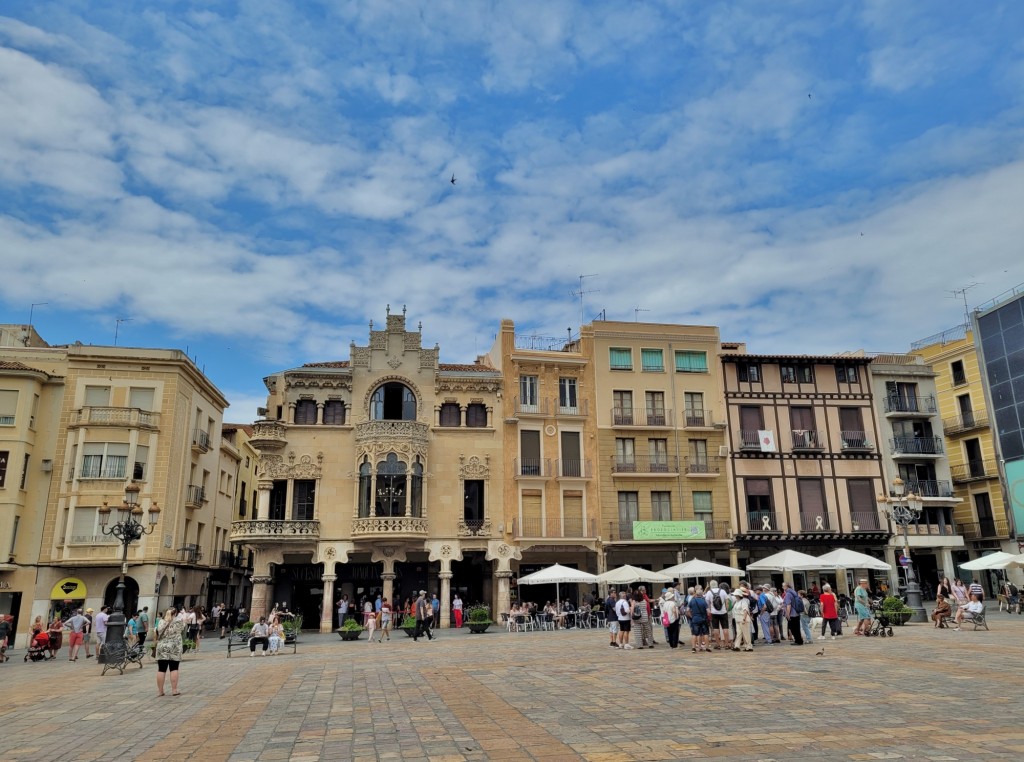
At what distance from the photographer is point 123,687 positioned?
626 inches

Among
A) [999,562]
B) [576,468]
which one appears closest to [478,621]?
[576,468]

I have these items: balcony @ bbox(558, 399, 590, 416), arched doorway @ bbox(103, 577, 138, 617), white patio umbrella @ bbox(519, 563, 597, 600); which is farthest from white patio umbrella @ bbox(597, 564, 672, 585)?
arched doorway @ bbox(103, 577, 138, 617)

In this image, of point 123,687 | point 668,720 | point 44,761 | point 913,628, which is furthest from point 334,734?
point 913,628

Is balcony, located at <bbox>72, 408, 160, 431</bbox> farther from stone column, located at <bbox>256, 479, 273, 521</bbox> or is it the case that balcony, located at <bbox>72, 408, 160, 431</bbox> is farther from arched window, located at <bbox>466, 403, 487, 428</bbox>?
arched window, located at <bbox>466, 403, 487, 428</bbox>

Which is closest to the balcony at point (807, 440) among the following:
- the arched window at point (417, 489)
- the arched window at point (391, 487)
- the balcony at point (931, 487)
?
the balcony at point (931, 487)

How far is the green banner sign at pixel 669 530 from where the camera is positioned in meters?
39.0

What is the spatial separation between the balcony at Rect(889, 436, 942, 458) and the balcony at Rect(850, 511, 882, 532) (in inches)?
140

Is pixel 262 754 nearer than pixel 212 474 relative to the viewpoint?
Yes

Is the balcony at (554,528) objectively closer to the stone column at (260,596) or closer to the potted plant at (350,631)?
the potted plant at (350,631)

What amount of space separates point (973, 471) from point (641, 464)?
20.6 m

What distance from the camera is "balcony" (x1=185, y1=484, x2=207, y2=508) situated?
1518 inches

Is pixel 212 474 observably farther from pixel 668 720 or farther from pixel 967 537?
pixel 967 537

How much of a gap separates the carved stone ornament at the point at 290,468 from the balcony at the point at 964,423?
35.0 metres

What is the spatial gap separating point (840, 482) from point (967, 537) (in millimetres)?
9393
